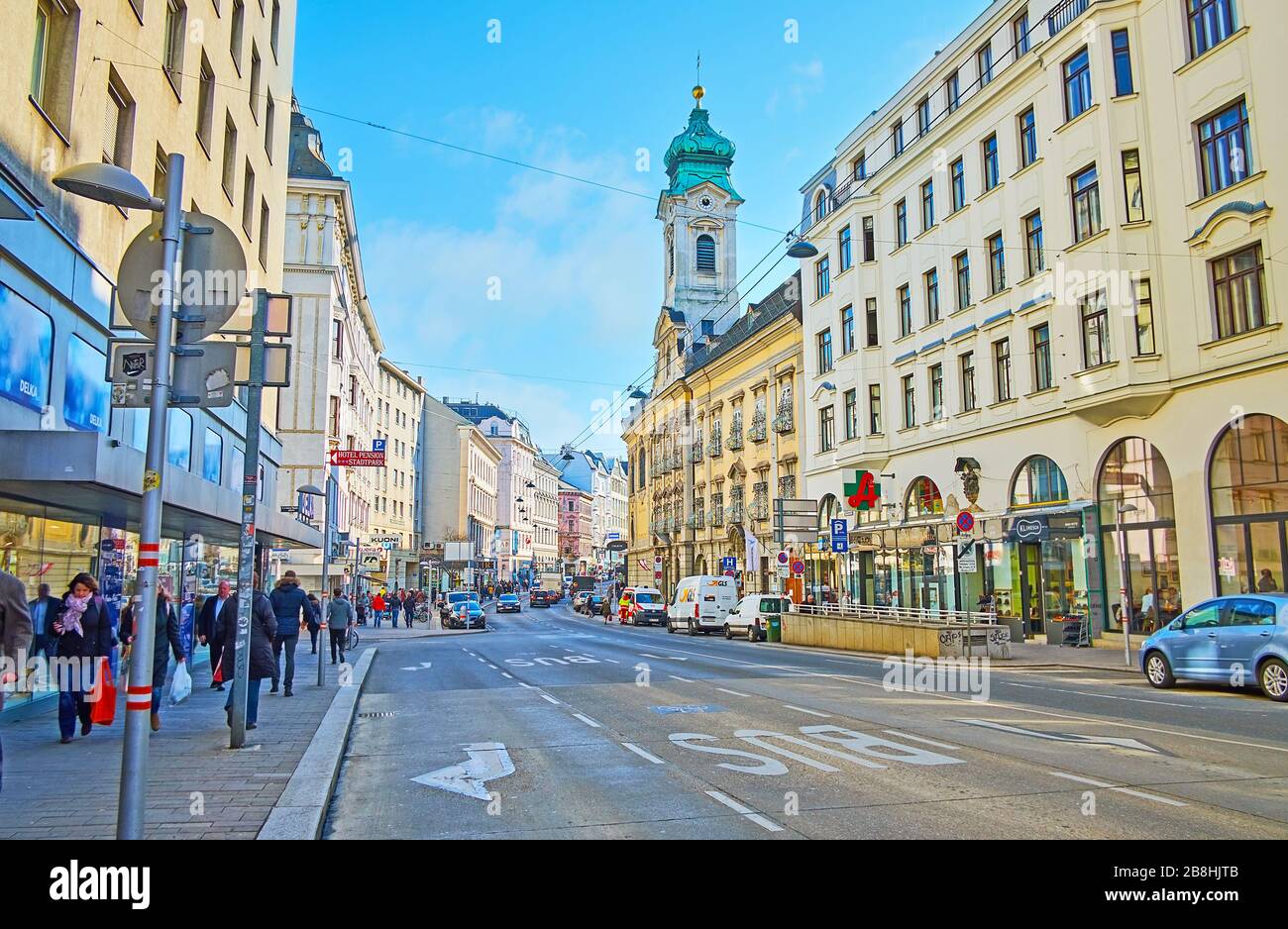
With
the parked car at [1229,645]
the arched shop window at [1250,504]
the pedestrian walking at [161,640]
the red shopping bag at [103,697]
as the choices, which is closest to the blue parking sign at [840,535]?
the arched shop window at [1250,504]

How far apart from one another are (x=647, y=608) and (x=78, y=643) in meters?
42.9

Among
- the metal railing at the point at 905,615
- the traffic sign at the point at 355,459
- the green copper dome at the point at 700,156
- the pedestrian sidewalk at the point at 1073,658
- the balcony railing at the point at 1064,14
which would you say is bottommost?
the pedestrian sidewalk at the point at 1073,658

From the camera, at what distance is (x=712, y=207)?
220ft

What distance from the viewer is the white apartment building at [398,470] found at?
66125 millimetres

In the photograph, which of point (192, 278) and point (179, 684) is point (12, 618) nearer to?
point (192, 278)

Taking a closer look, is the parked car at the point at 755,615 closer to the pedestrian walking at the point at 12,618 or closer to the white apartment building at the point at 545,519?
the pedestrian walking at the point at 12,618

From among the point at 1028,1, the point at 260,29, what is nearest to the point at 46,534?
the point at 260,29

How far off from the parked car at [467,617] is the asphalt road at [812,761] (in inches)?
1174

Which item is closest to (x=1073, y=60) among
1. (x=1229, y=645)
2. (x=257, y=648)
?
(x=1229, y=645)

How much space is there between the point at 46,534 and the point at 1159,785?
41.8 feet

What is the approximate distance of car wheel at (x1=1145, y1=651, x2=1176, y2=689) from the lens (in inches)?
636

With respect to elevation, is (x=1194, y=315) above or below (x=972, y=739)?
above

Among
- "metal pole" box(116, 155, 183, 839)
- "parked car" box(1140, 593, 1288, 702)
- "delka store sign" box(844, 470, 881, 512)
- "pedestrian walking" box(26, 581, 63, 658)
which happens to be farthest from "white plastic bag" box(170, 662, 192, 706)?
"delka store sign" box(844, 470, 881, 512)
